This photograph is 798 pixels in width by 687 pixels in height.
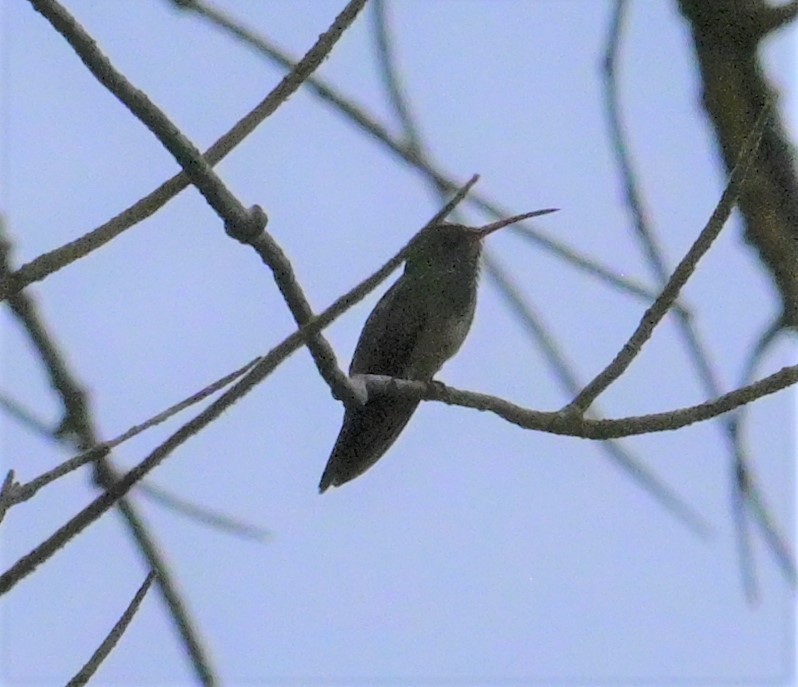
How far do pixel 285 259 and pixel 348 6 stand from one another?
0.54 metres

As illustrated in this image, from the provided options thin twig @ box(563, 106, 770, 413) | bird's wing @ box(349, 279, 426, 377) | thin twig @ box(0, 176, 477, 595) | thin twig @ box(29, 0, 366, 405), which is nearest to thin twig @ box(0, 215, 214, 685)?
thin twig @ box(29, 0, 366, 405)

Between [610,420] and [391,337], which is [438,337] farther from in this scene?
[610,420]

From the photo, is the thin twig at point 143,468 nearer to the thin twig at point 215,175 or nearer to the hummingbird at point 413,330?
the thin twig at point 215,175

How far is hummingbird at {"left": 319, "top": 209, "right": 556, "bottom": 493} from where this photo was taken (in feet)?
16.2

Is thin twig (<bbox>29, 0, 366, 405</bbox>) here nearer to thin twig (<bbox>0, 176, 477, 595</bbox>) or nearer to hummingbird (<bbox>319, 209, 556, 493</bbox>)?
thin twig (<bbox>0, 176, 477, 595</bbox>)

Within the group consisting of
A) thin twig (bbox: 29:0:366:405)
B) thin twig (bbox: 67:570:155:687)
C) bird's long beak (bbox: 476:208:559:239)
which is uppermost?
bird's long beak (bbox: 476:208:559:239)

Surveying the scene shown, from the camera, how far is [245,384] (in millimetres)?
2000

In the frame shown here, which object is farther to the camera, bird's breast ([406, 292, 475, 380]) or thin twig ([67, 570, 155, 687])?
bird's breast ([406, 292, 475, 380])

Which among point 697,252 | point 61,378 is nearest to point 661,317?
point 697,252

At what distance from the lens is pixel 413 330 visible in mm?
5270

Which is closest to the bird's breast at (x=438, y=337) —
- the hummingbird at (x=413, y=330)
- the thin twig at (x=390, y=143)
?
the hummingbird at (x=413, y=330)

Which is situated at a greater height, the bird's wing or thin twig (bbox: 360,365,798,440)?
the bird's wing

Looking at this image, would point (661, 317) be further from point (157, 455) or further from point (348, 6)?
point (157, 455)

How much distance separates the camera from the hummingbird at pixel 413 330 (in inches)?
194
